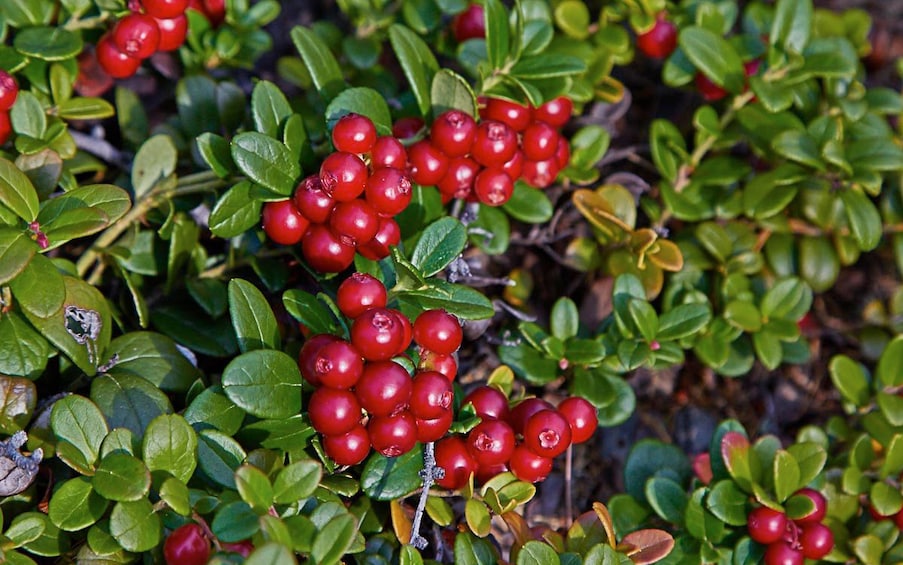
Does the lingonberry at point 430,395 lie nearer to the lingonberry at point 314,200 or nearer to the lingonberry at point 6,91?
the lingonberry at point 314,200

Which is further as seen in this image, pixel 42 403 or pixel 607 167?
pixel 607 167

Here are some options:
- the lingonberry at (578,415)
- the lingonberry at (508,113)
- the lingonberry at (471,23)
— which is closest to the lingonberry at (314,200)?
the lingonberry at (508,113)

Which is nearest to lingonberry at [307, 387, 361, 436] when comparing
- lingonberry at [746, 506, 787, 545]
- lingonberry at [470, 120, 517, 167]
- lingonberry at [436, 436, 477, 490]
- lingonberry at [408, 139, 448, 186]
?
lingonberry at [436, 436, 477, 490]

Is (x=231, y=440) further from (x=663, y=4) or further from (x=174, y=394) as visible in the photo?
(x=663, y=4)

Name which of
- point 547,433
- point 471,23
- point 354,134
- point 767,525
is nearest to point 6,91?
point 354,134

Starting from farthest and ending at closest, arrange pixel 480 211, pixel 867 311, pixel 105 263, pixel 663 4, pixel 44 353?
pixel 867 311 < pixel 663 4 < pixel 480 211 < pixel 105 263 < pixel 44 353

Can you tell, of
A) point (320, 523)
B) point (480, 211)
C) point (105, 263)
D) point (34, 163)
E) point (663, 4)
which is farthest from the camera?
point (663, 4)

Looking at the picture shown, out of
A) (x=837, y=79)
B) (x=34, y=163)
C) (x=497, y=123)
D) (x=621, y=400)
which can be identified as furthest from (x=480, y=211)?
(x=837, y=79)

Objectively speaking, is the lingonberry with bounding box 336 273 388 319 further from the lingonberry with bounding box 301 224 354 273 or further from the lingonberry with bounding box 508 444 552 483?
the lingonberry with bounding box 508 444 552 483
